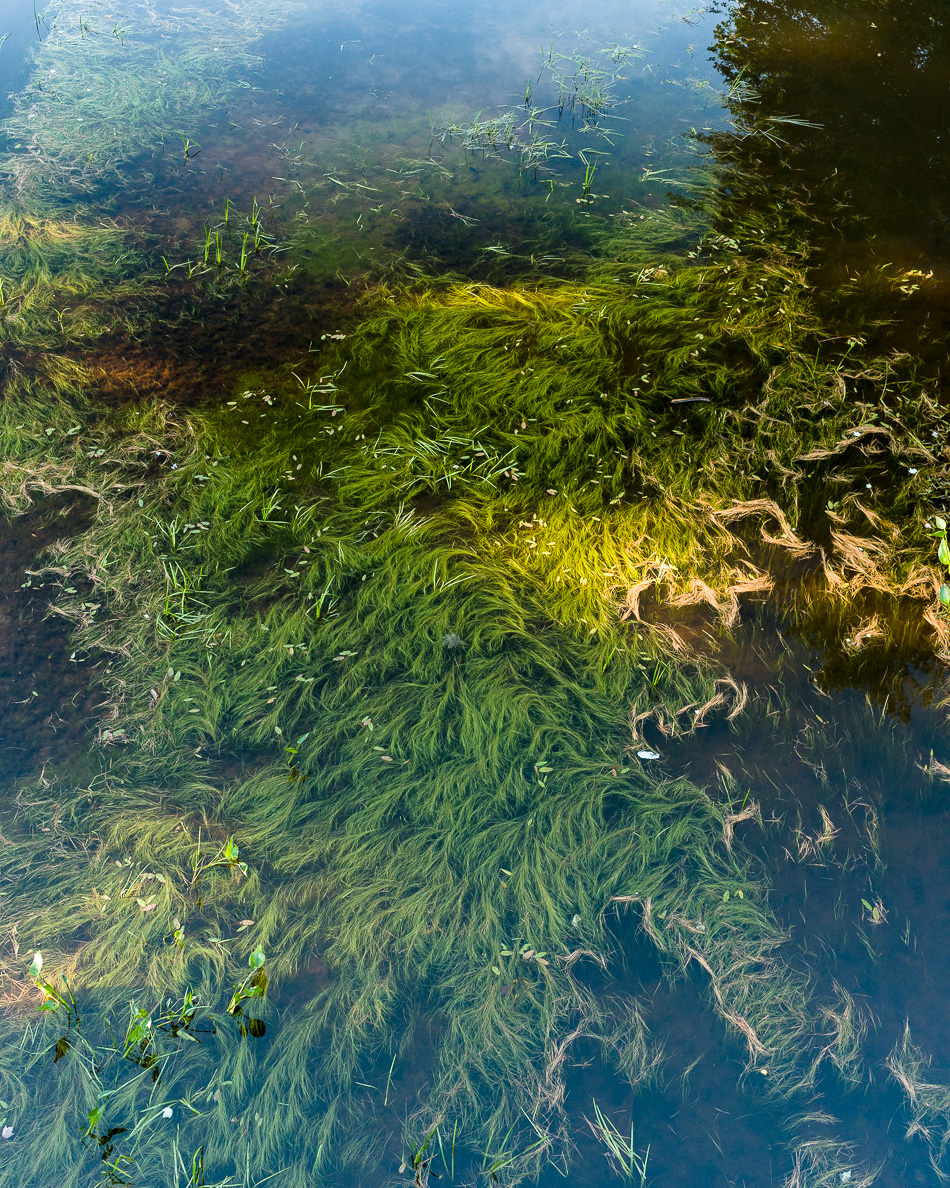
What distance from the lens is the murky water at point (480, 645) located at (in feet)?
5.99

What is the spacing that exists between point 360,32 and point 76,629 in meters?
5.75

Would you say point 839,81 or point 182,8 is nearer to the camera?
point 839,81

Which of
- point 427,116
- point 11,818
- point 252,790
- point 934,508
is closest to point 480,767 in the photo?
point 252,790

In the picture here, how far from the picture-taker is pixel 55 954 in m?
1.98

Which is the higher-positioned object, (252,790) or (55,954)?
(252,790)

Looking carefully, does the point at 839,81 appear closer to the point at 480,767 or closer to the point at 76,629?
the point at 480,767

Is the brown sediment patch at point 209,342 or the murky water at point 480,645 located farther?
the brown sediment patch at point 209,342

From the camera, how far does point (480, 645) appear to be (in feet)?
8.48

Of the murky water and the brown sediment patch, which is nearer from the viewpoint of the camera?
the murky water

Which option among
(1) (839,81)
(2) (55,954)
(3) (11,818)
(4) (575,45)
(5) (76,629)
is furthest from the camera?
(4) (575,45)

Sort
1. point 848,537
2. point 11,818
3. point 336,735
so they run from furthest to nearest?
1. point 848,537
2. point 336,735
3. point 11,818

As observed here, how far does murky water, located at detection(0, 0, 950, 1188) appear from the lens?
5.99ft

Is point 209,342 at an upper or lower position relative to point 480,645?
upper

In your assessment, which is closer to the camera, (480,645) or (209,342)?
(480,645)
